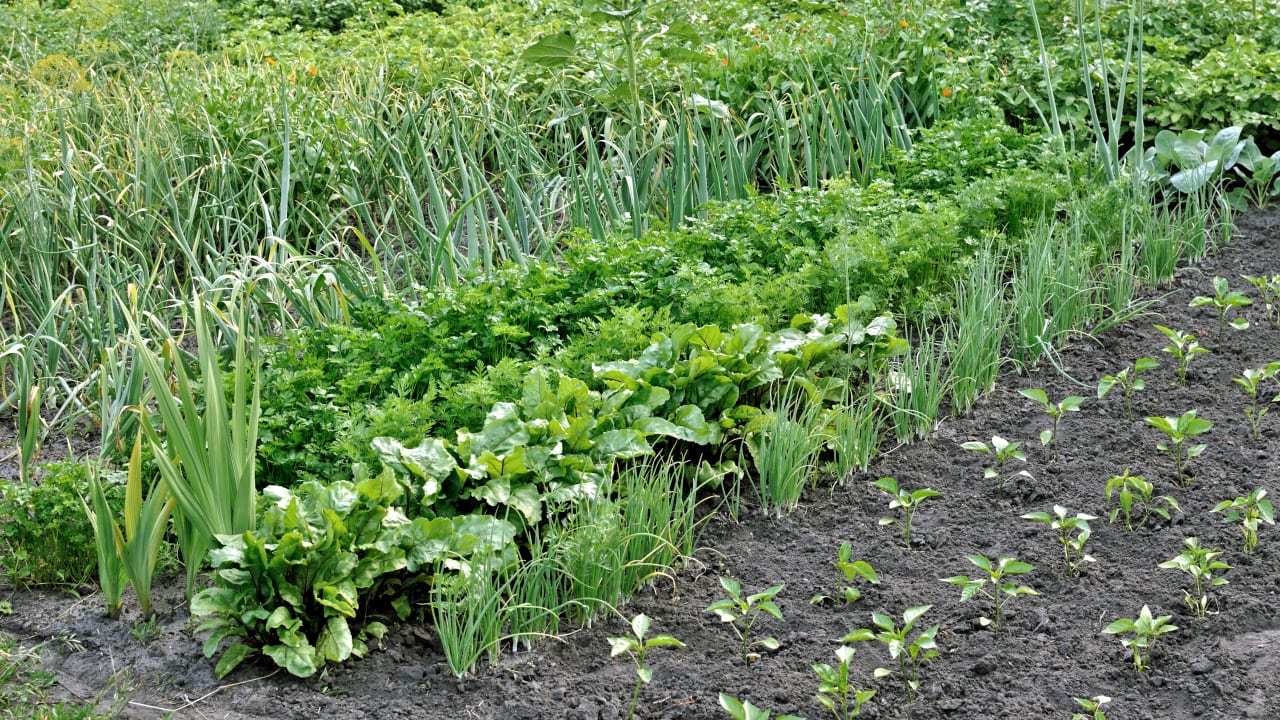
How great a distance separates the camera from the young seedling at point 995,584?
2553mm

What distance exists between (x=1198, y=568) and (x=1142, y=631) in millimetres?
293

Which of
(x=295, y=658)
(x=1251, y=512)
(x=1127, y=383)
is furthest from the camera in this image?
(x=1127, y=383)

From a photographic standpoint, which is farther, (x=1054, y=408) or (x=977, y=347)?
(x=977, y=347)

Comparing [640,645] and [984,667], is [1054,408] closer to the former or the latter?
[984,667]

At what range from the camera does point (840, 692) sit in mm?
2320

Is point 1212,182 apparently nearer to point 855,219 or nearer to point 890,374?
point 855,219

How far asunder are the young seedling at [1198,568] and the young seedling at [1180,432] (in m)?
0.39

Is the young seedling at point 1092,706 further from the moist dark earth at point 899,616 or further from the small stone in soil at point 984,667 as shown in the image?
the small stone in soil at point 984,667

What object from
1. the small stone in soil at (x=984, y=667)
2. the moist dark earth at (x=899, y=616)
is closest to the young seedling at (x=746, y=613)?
the moist dark earth at (x=899, y=616)

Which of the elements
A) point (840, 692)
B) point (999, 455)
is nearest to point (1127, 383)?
point (999, 455)

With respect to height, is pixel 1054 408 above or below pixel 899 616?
above

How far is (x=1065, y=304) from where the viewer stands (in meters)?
3.88

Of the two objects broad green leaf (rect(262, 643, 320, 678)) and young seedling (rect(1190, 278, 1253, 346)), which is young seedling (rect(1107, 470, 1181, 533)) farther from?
broad green leaf (rect(262, 643, 320, 678))

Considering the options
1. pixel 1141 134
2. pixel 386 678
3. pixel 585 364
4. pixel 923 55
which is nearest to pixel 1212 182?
pixel 1141 134
